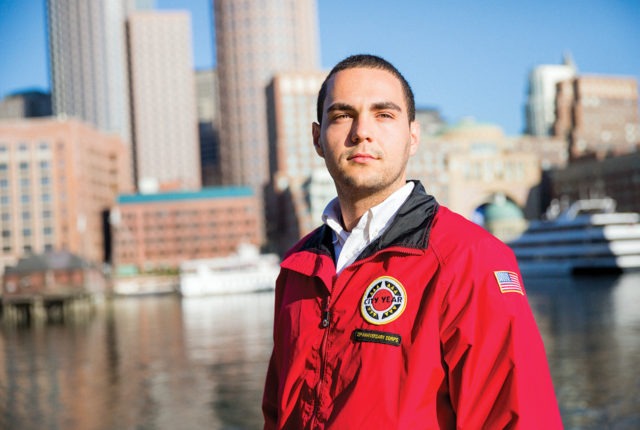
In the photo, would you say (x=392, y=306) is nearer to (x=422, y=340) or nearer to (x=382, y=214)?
(x=422, y=340)

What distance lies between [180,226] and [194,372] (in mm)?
128026

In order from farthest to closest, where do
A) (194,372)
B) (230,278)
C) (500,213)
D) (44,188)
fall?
(44,188)
(500,213)
(230,278)
(194,372)

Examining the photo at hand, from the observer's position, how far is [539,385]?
11.2 feet

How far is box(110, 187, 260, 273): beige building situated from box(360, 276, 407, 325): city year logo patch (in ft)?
486

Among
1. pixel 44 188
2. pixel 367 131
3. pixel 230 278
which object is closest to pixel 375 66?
pixel 367 131

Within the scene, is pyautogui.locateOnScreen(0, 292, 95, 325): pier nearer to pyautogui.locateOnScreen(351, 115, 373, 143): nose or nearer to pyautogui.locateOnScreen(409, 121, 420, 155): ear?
pyautogui.locateOnScreen(409, 121, 420, 155): ear

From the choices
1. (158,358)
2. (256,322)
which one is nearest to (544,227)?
(256,322)

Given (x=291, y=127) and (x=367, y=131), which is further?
(x=291, y=127)

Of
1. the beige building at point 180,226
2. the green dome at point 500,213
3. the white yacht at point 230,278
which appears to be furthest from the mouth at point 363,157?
the beige building at point 180,226

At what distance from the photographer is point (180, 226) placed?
503ft

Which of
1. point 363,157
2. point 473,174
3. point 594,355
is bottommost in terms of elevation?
point 594,355

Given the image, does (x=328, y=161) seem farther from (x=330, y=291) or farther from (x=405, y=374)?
(x=405, y=374)

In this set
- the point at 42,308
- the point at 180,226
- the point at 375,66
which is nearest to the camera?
the point at 375,66

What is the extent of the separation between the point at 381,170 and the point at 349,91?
39cm
